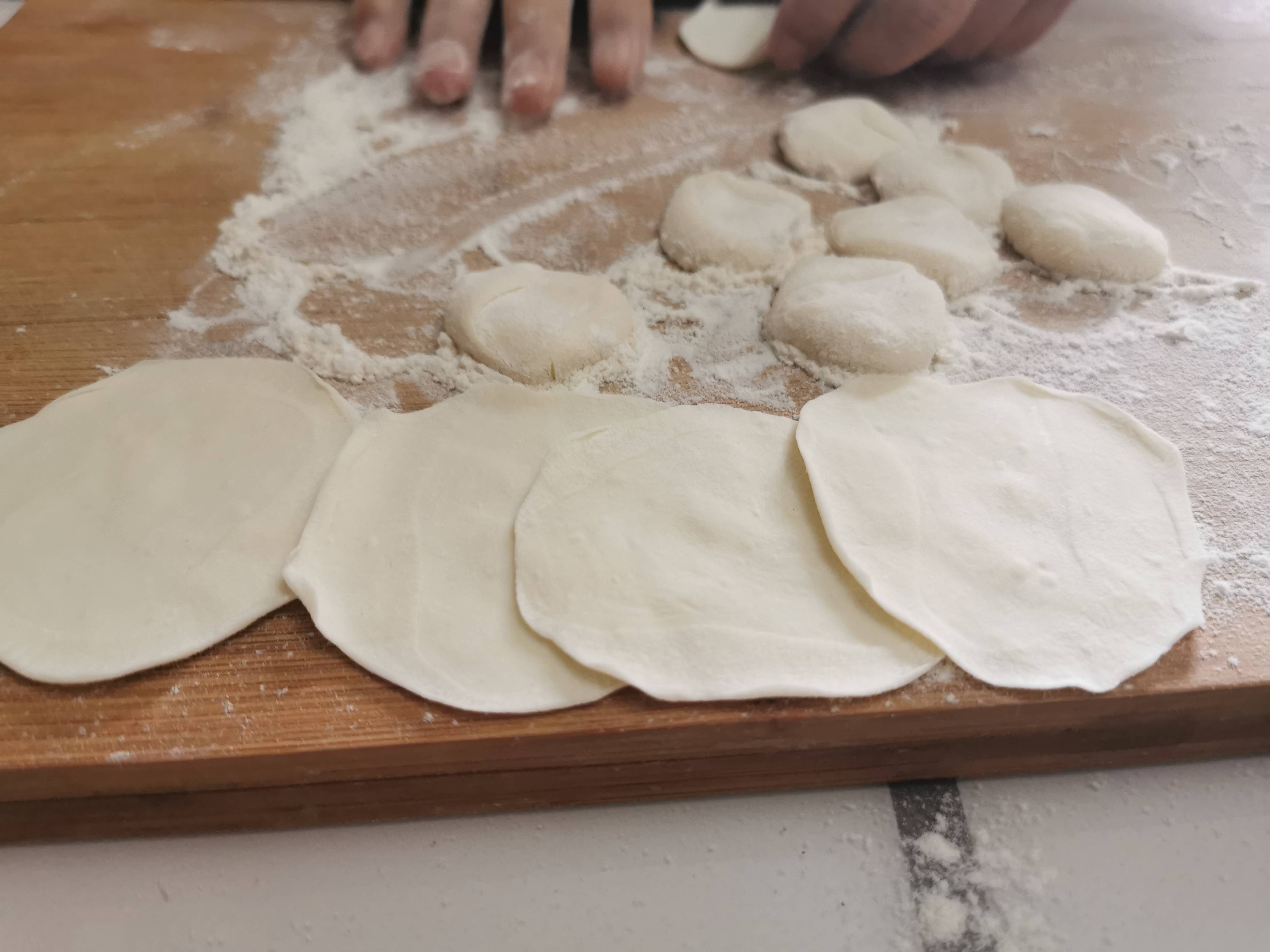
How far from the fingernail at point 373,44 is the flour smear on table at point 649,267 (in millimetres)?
34

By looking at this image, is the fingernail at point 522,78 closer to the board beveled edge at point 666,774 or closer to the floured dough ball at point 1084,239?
the floured dough ball at point 1084,239

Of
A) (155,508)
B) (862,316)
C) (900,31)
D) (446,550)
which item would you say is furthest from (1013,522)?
(900,31)

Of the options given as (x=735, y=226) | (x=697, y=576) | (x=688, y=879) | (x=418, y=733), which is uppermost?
(x=735, y=226)

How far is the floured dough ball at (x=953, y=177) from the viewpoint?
4.43 feet

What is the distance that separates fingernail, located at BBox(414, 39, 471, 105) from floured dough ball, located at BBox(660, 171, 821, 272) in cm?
49

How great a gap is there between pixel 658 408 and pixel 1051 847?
2.08 feet

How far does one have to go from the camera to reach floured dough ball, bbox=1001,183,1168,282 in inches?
49.0

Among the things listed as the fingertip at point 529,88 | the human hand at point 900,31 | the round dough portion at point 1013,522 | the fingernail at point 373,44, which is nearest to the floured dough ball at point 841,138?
the human hand at point 900,31

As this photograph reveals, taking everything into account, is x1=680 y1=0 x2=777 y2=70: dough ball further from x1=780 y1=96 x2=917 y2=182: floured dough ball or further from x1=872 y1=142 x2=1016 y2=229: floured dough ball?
x1=872 y1=142 x2=1016 y2=229: floured dough ball

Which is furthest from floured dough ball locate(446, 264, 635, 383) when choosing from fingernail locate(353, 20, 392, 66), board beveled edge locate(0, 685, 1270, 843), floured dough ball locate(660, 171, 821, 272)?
fingernail locate(353, 20, 392, 66)

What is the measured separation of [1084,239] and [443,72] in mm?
1099

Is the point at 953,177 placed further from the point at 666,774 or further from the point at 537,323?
the point at 666,774

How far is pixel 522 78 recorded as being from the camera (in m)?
1.54

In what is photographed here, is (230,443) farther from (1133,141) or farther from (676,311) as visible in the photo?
(1133,141)
